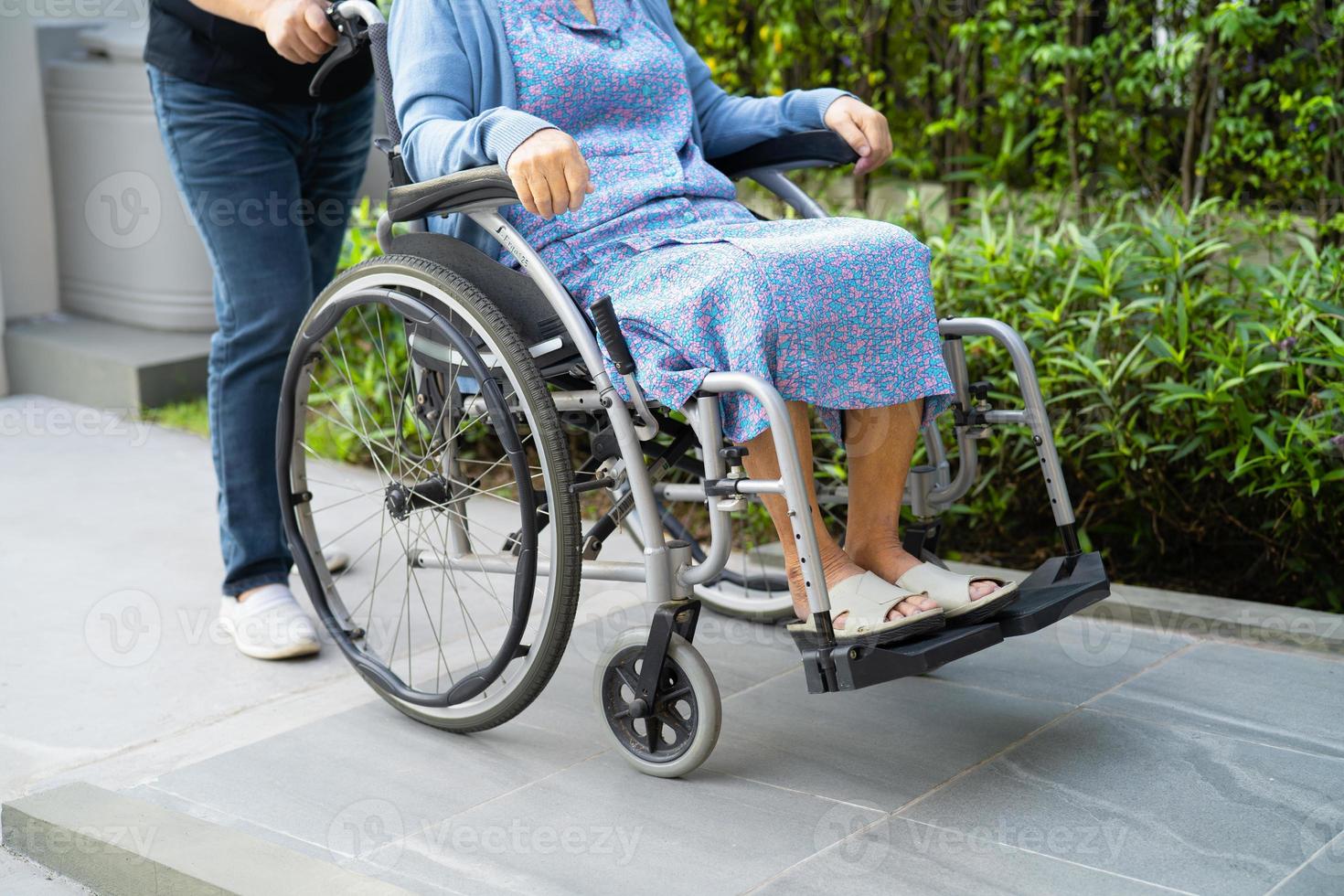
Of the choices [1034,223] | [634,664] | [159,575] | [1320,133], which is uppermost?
[1320,133]

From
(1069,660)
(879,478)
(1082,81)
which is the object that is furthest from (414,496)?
(1082,81)

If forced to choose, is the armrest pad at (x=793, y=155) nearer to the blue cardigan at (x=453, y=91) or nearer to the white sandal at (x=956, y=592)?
the blue cardigan at (x=453, y=91)

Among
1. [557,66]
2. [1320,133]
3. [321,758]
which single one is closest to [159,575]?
[321,758]

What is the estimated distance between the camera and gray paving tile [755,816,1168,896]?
1643 millimetres

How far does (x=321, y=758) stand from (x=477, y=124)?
0.96m

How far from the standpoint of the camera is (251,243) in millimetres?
2537

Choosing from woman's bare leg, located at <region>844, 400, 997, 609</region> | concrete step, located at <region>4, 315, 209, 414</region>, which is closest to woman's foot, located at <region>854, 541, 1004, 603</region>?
woman's bare leg, located at <region>844, 400, 997, 609</region>

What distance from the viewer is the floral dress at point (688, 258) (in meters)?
1.84

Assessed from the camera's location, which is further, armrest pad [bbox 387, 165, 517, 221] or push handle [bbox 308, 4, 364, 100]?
push handle [bbox 308, 4, 364, 100]

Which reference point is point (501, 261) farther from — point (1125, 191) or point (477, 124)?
point (1125, 191)

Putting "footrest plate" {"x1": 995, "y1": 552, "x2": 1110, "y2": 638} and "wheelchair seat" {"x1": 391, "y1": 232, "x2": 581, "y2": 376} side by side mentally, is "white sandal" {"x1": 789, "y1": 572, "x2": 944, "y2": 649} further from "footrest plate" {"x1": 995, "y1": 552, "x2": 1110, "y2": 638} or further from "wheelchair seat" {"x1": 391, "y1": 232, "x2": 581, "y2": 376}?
"wheelchair seat" {"x1": 391, "y1": 232, "x2": 581, "y2": 376}

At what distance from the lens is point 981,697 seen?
2227 mm

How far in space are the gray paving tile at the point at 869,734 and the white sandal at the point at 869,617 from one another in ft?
0.74

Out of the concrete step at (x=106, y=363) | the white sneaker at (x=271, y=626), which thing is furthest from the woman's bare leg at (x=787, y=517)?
the concrete step at (x=106, y=363)
